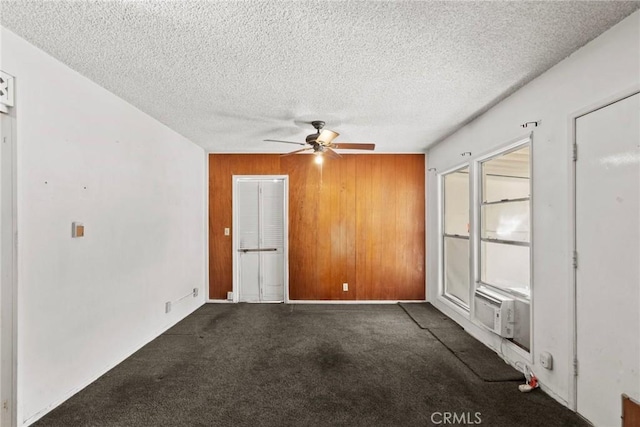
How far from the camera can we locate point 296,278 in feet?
16.4

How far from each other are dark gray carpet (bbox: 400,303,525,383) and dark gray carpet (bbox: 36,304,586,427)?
93 millimetres

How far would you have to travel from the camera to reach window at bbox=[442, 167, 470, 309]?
3982 millimetres

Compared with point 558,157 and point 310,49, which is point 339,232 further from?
point 310,49

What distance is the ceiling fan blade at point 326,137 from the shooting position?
3.13m

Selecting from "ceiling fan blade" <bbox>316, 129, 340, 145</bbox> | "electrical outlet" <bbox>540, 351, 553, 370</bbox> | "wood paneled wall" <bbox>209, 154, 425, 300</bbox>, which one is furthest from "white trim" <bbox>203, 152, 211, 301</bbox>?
"electrical outlet" <bbox>540, 351, 553, 370</bbox>

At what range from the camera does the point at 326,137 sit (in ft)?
10.6

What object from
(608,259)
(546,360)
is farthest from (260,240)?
(608,259)

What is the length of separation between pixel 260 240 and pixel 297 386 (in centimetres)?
297

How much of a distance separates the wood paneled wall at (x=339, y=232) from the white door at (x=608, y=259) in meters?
2.98

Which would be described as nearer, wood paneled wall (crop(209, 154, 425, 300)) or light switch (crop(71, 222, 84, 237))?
light switch (crop(71, 222, 84, 237))

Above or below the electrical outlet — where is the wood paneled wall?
above

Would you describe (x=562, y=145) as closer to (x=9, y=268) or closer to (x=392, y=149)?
(x=392, y=149)

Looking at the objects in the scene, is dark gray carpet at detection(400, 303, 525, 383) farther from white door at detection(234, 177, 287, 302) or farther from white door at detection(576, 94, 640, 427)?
white door at detection(234, 177, 287, 302)

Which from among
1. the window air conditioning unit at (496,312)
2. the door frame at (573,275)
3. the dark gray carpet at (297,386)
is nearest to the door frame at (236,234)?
the dark gray carpet at (297,386)
